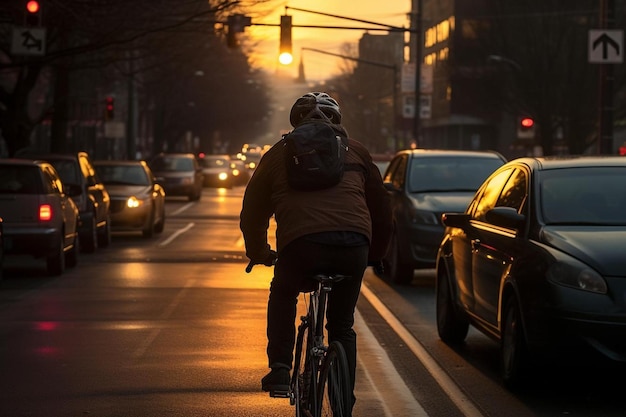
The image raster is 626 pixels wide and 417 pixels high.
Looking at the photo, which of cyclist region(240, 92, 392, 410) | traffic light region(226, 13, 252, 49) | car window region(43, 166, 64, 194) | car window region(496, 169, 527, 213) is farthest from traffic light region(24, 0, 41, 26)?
cyclist region(240, 92, 392, 410)

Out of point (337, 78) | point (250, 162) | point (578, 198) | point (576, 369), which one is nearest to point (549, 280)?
point (576, 369)

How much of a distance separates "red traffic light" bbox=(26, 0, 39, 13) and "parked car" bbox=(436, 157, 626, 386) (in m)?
16.0

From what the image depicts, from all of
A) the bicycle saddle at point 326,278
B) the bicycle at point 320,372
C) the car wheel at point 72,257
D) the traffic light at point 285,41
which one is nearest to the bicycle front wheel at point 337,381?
the bicycle at point 320,372

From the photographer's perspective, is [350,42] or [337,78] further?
[350,42]

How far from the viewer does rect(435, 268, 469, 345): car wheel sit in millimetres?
12133

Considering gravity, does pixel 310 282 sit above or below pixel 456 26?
below

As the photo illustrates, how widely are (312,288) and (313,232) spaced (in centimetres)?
37

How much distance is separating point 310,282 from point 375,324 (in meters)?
6.86

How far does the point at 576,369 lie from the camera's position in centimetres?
910

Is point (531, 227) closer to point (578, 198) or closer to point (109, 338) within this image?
point (578, 198)

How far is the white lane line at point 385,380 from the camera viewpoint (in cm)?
898

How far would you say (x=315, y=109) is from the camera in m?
7.17

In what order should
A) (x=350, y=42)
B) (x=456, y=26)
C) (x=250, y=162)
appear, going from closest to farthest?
(x=250, y=162) < (x=456, y=26) < (x=350, y=42)

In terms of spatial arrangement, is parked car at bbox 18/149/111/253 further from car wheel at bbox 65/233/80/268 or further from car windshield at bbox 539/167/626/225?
car windshield at bbox 539/167/626/225
